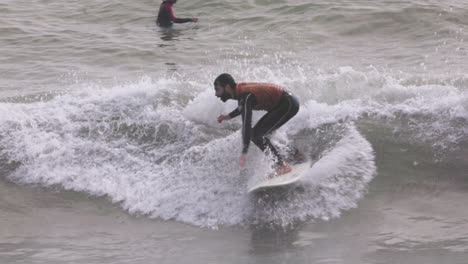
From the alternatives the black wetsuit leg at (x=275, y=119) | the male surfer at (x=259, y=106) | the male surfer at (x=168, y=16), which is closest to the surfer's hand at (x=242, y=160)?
the male surfer at (x=259, y=106)

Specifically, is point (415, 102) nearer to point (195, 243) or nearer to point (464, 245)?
point (464, 245)

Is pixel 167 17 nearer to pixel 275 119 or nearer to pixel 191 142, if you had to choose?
pixel 191 142

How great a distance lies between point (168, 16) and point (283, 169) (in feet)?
27.6

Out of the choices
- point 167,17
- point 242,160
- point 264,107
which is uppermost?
point 167,17

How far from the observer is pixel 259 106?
22.6ft

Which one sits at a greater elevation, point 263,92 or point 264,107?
point 263,92

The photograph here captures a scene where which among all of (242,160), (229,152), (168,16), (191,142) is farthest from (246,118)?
(168,16)

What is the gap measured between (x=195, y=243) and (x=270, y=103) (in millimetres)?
1810

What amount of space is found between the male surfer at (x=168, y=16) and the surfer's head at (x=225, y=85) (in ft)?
26.0

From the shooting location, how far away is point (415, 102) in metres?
8.59

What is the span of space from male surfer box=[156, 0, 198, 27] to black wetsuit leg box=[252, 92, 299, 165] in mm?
7746

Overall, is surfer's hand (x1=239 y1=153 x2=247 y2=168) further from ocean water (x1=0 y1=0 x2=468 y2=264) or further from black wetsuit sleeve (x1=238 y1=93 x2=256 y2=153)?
ocean water (x1=0 y1=0 x2=468 y2=264)

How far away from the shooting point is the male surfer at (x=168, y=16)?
14.4m

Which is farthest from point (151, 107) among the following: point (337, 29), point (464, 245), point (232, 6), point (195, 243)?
point (232, 6)
